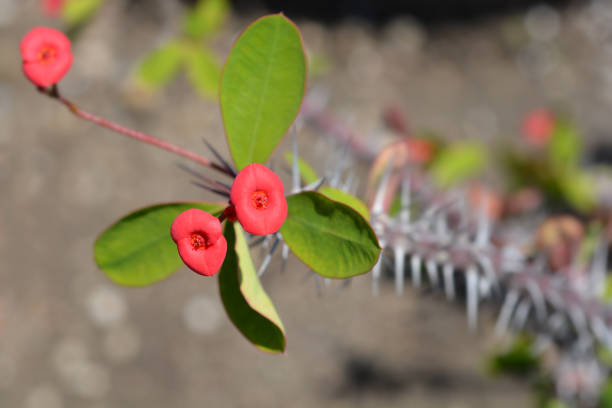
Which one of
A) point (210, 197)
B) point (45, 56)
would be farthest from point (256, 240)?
point (210, 197)

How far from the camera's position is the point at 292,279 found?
205 centimetres

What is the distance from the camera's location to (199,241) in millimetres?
433

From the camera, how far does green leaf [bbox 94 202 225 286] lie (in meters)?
0.56

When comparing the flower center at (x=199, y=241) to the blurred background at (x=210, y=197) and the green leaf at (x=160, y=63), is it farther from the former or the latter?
the blurred background at (x=210, y=197)

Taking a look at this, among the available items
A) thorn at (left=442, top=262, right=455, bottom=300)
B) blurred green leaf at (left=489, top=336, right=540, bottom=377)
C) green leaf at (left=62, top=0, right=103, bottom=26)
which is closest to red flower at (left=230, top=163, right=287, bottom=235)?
thorn at (left=442, top=262, right=455, bottom=300)

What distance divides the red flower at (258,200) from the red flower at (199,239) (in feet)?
0.08

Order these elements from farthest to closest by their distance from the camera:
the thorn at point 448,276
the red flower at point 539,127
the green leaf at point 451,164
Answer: the red flower at point 539,127 < the green leaf at point 451,164 < the thorn at point 448,276

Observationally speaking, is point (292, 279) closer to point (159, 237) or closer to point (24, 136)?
point (24, 136)

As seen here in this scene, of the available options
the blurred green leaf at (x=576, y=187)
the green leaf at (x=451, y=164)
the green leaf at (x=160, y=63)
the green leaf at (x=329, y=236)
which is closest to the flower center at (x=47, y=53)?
the green leaf at (x=329, y=236)

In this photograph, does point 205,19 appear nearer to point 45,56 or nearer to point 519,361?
point 45,56

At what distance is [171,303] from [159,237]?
157 cm

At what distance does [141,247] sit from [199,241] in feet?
0.58

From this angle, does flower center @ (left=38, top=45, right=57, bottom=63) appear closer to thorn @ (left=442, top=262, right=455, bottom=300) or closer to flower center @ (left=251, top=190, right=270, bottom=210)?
flower center @ (left=251, top=190, right=270, bottom=210)

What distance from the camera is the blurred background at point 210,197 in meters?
2.00
